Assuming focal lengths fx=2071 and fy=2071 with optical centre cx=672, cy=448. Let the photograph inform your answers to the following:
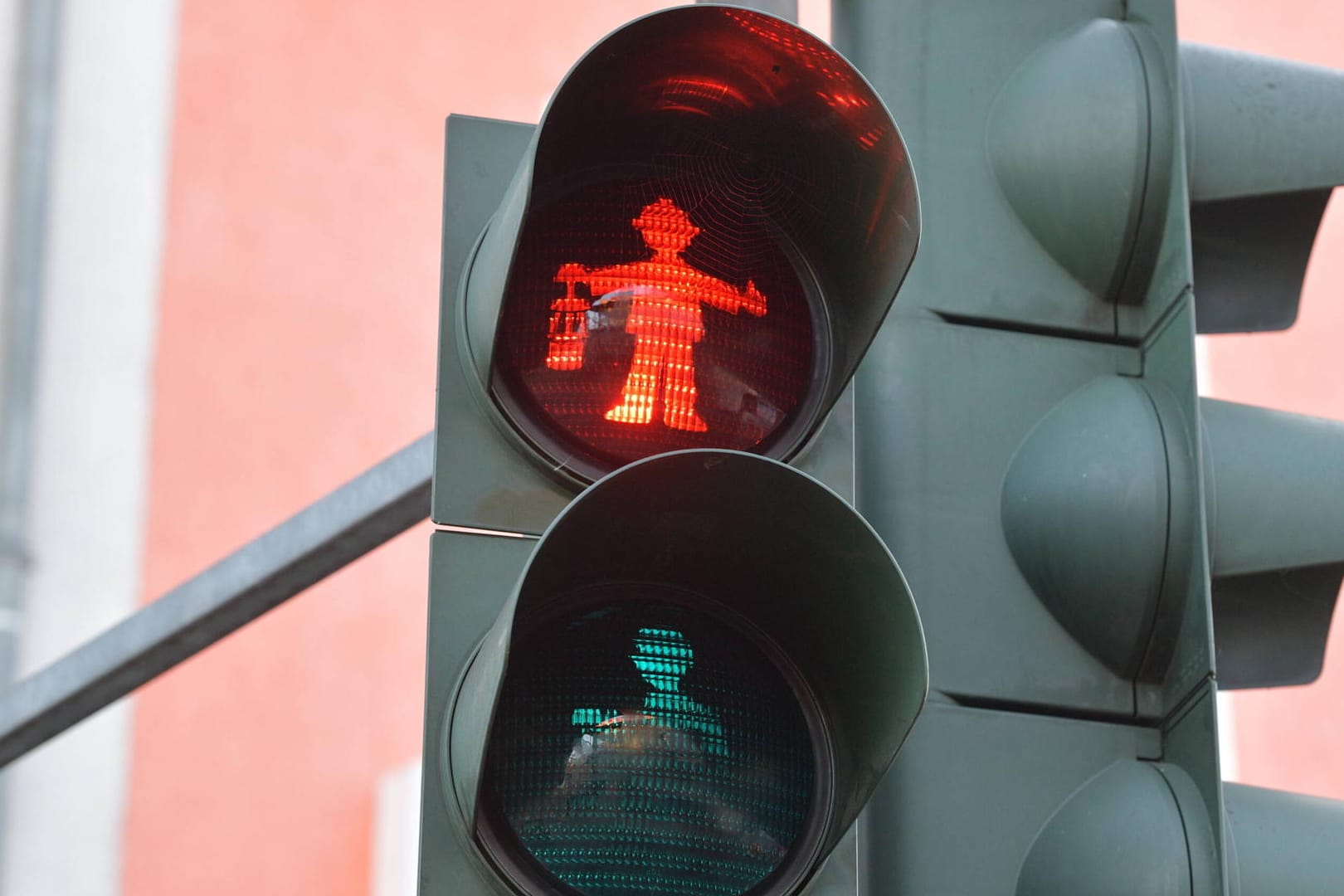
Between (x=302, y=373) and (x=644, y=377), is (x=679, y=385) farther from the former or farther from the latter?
(x=302, y=373)

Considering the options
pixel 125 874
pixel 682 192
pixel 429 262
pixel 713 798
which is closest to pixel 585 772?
pixel 713 798

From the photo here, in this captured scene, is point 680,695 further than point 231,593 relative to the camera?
No

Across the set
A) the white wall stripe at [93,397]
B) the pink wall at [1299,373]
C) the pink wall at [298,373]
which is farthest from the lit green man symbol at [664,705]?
the pink wall at [1299,373]

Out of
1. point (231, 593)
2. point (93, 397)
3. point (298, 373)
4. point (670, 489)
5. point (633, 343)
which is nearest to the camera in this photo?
point (670, 489)

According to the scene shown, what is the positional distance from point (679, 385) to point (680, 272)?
8 cm

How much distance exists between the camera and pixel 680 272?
57.4 inches

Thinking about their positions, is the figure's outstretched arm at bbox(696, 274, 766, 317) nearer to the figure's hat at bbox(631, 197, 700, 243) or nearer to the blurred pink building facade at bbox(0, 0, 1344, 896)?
the figure's hat at bbox(631, 197, 700, 243)

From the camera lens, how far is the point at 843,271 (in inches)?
58.7

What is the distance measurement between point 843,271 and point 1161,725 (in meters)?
0.42

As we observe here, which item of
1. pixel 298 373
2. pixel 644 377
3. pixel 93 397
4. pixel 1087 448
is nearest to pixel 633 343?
pixel 644 377

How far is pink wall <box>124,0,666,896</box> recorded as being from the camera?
25.6 ft

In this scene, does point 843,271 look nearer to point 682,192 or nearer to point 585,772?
point 682,192

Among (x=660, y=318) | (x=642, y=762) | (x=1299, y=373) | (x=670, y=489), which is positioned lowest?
(x=642, y=762)

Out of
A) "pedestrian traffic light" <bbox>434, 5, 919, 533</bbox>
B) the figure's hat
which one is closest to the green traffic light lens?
"pedestrian traffic light" <bbox>434, 5, 919, 533</bbox>
